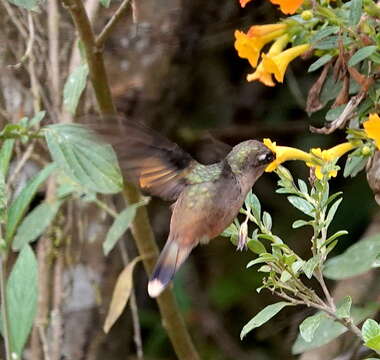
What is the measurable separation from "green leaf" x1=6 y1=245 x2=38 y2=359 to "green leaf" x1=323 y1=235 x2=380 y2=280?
0.65 metres

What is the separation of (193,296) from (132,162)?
1739 millimetres

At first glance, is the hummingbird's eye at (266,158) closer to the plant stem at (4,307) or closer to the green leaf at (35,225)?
the plant stem at (4,307)

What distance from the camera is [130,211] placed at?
5.23ft

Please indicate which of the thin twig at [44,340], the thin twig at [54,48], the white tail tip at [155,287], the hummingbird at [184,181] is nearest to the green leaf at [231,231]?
the hummingbird at [184,181]

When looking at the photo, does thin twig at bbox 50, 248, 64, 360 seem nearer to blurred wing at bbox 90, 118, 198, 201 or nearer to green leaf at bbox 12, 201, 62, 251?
green leaf at bbox 12, 201, 62, 251

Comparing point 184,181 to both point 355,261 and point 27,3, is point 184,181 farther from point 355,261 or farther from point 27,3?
point 355,261

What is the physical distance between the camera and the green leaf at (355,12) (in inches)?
45.6

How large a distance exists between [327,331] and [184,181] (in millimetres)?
580

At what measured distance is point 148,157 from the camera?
3.92 ft

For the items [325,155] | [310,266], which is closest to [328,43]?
[325,155]

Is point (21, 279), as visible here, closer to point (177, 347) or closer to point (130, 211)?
point (130, 211)

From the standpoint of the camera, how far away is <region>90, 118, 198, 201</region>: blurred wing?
114cm

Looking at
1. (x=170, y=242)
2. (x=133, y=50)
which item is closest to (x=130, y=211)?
(x=170, y=242)

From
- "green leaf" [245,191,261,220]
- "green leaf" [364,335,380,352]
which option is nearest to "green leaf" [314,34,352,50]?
"green leaf" [245,191,261,220]
